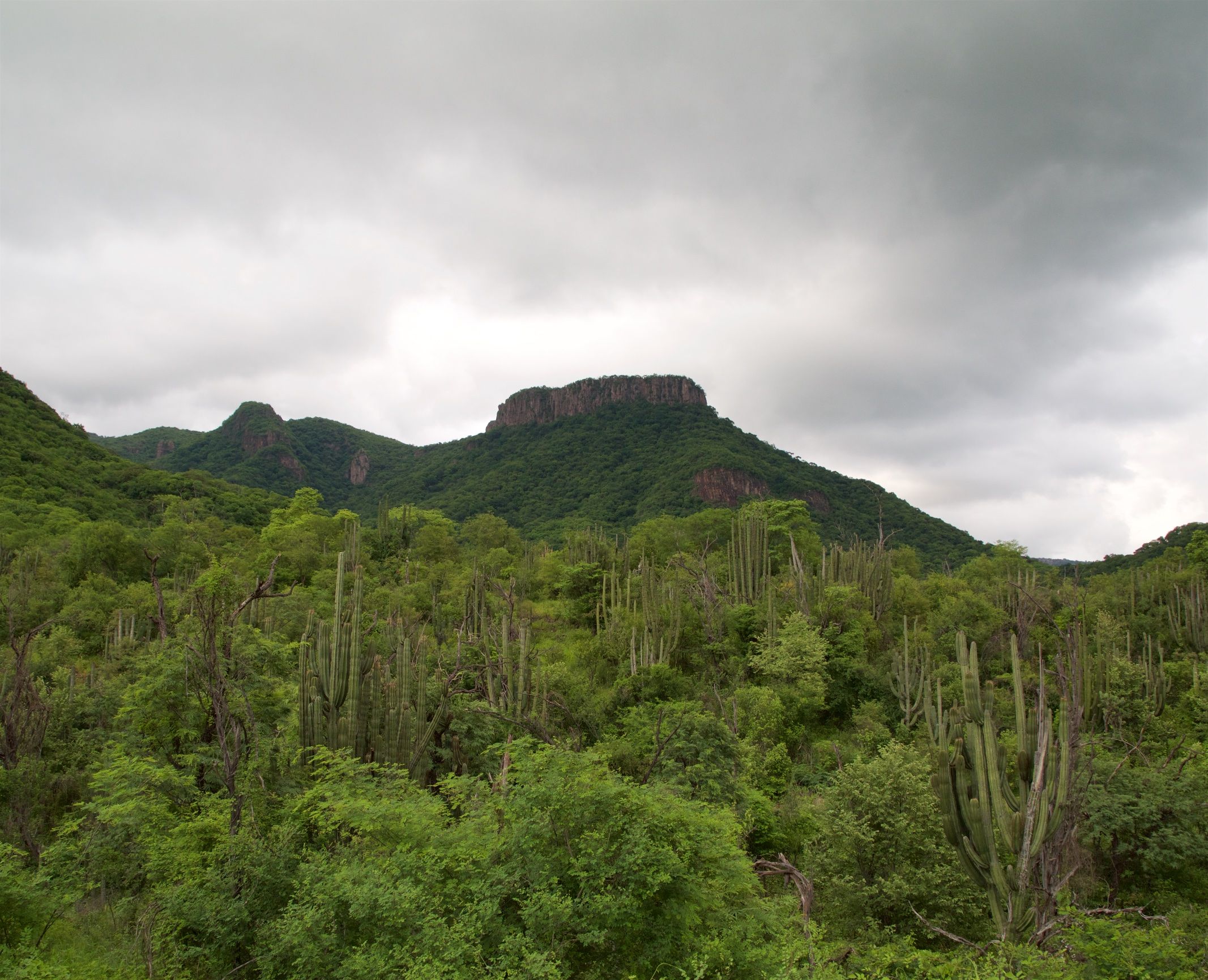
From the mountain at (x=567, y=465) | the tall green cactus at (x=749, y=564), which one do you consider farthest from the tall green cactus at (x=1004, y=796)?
the mountain at (x=567, y=465)

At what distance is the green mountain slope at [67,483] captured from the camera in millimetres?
34094

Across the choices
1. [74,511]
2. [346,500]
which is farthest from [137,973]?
[346,500]

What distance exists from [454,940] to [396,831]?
6.27 feet

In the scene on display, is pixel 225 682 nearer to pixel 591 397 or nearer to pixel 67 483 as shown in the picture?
pixel 67 483

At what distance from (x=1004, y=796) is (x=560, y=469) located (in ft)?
264

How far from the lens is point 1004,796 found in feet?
26.4

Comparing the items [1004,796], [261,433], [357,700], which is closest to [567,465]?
[261,433]

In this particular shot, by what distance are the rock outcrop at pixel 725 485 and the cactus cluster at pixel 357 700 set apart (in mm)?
57224

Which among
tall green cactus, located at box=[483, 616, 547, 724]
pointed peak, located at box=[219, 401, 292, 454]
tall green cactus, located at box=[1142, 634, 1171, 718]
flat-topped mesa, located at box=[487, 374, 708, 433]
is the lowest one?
tall green cactus, located at box=[1142, 634, 1171, 718]

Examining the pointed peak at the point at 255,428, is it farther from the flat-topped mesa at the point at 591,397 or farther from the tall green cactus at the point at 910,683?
the tall green cactus at the point at 910,683

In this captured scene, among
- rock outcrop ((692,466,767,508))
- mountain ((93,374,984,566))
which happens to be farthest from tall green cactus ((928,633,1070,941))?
rock outcrop ((692,466,767,508))

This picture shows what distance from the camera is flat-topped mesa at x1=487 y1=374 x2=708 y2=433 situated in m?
105

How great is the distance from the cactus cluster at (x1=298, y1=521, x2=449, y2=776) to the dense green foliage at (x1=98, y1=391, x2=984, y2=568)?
4389 cm

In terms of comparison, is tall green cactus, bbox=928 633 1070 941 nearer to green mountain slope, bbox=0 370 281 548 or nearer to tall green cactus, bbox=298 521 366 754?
tall green cactus, bbox=298 521 366 754
